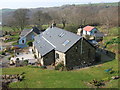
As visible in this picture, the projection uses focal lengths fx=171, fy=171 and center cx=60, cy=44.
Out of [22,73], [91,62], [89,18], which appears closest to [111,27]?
[89,18]

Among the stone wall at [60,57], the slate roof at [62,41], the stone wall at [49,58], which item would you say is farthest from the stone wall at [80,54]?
the stone wall at [49,58]

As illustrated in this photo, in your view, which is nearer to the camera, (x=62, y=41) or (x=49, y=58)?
(x=49, y=58)

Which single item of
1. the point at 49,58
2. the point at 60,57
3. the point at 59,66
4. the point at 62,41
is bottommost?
the point at 59,66

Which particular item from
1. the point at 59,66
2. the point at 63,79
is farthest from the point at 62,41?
the point at 63,79

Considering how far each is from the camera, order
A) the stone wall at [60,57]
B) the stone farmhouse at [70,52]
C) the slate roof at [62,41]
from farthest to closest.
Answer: the slate roof at [62,41]
the stone wall at [60,57]
the stone farmhouse at [70,52]

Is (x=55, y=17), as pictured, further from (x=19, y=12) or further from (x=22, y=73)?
(x=22, y=73)

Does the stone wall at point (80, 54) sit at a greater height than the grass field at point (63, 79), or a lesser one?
greater

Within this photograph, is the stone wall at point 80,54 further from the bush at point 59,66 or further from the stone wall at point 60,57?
the bush at point 59,66

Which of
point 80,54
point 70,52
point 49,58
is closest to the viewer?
point 70,52

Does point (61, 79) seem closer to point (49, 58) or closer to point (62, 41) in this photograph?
point (49, 58)
